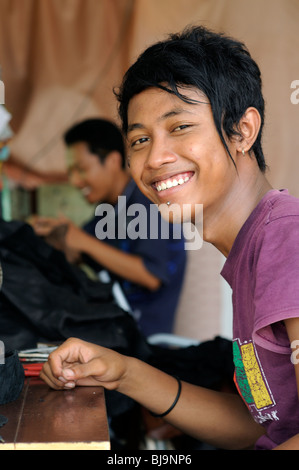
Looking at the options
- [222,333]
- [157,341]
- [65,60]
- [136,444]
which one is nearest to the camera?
[136,444]

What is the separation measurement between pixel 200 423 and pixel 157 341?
34.6 inches

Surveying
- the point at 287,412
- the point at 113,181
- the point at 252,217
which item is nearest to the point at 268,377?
the point at 287,412

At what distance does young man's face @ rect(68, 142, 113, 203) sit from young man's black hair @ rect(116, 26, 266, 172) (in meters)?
1.82

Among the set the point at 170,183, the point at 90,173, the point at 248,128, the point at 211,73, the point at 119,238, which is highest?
the point at 211,73

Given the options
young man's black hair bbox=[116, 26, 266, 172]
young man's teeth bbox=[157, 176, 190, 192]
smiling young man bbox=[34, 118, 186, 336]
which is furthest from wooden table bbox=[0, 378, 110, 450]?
smiling young man bbox=[34, 118, 186, 336]

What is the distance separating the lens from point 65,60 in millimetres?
2939

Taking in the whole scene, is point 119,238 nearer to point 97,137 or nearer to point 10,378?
point 97,137

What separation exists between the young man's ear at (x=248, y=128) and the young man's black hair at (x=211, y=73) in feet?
0.04

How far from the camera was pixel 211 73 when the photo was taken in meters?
1.11

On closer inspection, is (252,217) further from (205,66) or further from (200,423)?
(200,423)

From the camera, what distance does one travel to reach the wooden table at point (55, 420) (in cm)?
82

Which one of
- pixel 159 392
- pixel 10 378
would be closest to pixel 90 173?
pixel 159 392

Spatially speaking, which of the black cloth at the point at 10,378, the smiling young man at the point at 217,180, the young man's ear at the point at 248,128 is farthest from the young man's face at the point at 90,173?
the black cloth at the point at 10,378

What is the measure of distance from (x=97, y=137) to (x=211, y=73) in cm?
196
